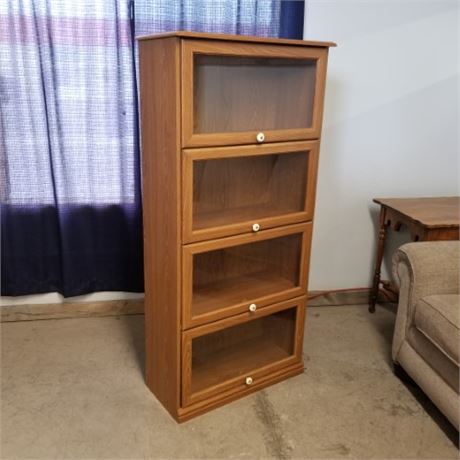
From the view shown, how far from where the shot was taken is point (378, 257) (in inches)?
101

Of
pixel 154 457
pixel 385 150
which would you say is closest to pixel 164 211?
pixel 154 457

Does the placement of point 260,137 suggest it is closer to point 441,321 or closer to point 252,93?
point 252,93

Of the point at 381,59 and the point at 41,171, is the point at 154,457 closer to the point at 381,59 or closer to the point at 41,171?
the point at 41,171

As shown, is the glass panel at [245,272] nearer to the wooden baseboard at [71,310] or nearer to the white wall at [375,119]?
the white wall at [375,119]

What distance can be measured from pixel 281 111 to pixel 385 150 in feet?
3.15

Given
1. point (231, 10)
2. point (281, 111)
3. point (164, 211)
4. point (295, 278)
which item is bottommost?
point (295, 278)

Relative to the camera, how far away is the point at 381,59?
7.80ft

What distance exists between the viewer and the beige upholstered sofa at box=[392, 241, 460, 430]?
65.9 inches

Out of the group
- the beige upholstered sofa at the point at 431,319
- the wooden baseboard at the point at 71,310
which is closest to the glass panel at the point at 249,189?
the beige upholstered sofa at the point at 431,319

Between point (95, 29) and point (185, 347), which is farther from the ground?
point (95, 29)

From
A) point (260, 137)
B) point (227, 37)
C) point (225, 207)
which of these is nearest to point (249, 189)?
point (225, 207)

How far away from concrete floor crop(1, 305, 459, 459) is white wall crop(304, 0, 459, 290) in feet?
1.87

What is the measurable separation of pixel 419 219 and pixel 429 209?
20 cm

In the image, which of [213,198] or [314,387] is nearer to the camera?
[213,198]
